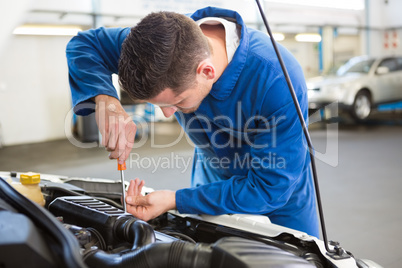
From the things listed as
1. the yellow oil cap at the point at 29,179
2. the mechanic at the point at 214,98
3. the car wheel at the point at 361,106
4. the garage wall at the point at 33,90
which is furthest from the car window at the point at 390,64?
the yellow oil cap at the point at 29,179

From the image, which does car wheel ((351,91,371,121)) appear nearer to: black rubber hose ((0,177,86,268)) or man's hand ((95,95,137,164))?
man's hand ((95,95,137,164))

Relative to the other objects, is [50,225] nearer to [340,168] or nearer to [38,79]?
[340,168]

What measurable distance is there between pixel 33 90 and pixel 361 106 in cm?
641

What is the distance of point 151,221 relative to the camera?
136cm

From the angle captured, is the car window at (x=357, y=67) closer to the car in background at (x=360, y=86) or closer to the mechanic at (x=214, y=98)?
the car in background at (x=360, y=86)

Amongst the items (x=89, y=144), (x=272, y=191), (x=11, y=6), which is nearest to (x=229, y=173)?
(x=272, y=191)

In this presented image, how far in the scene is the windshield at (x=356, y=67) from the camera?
8405mm

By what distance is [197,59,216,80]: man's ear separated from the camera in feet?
3.61

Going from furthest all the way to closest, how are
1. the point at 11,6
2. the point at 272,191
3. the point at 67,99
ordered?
the point at 67,99 → the point at 11,6 → the point at 272,191

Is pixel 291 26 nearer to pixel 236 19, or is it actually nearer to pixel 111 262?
pixel 236 19

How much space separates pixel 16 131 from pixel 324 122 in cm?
619

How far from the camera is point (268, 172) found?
1.21 metres

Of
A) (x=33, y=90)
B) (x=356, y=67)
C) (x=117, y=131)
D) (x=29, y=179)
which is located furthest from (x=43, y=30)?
(x=117, y=131)

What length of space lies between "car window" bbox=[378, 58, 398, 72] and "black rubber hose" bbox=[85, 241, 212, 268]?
876 centimetres
